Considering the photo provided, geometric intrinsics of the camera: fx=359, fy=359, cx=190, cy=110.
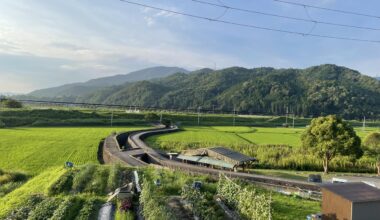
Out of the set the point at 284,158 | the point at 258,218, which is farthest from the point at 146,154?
the point at 258,218

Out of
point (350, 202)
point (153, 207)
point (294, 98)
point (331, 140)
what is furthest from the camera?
point (294, 98)

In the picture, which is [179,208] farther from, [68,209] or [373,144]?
[373,144]

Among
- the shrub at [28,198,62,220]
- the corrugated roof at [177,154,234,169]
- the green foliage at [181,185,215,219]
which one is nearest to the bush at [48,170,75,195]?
the shrub at [28,198,62,220]

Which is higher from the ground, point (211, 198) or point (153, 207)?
Answer: point (153, 207)

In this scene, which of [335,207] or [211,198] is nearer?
[335,207]

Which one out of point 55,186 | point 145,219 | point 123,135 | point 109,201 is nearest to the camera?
point 145,219

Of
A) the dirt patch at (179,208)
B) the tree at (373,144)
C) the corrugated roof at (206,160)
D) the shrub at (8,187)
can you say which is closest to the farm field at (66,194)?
the shrub at (8,187)

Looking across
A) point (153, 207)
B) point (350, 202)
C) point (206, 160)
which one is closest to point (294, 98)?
point (206, 160)

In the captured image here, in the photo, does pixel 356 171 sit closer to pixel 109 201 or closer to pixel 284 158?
pixel 284 158
